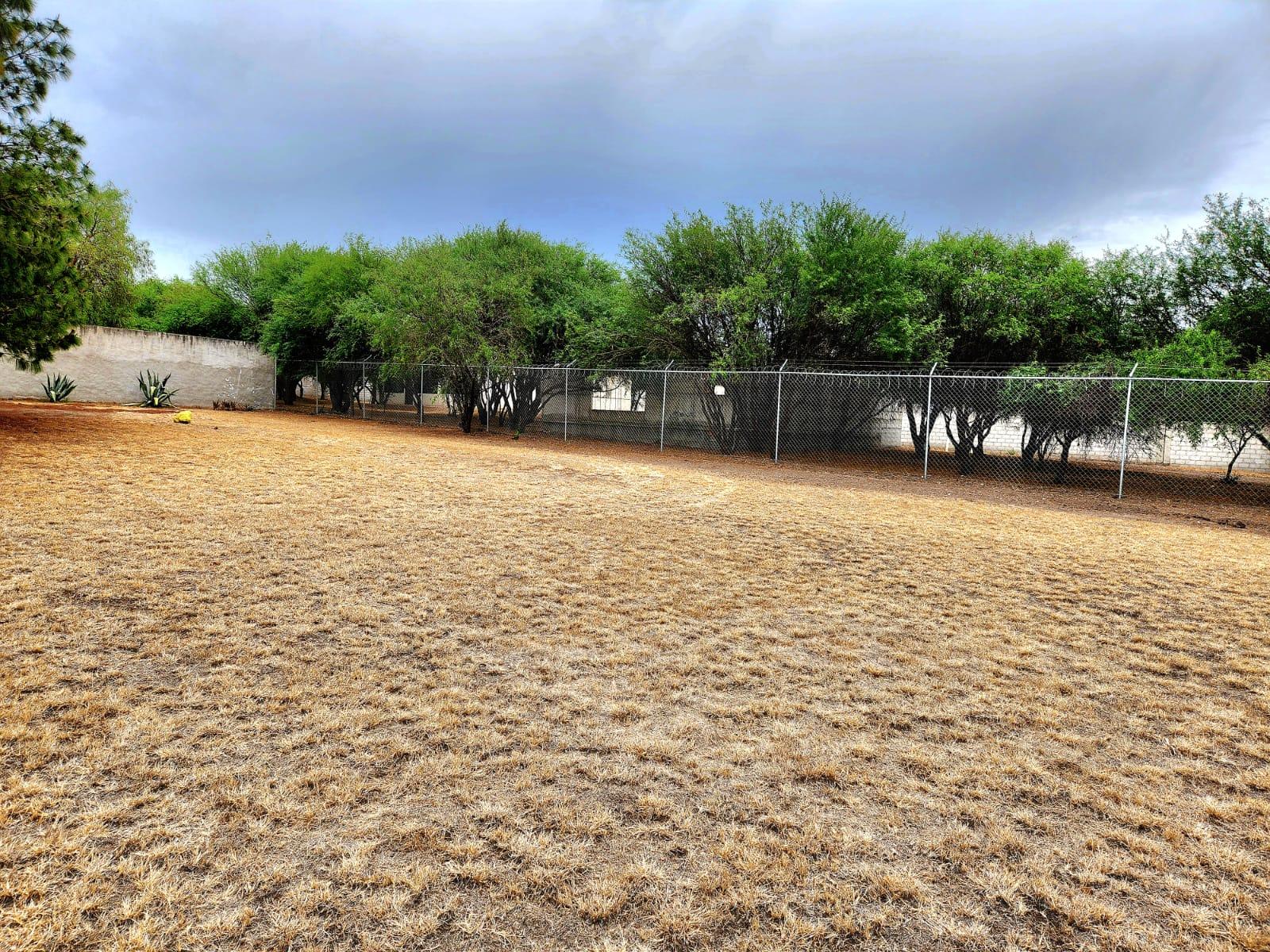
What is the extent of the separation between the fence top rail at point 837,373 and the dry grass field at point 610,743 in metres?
5.17

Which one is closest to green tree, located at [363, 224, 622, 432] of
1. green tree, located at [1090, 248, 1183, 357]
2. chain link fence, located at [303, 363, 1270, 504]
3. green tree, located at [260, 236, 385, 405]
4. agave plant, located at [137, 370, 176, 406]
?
chain link fence, located at [303, 363, 1270, 504]

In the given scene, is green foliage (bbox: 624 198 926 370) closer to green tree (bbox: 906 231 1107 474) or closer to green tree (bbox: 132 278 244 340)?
green tree (bbox: 906 231 1107 474)

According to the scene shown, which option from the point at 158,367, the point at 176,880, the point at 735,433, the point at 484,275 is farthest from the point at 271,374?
the point at 176,880

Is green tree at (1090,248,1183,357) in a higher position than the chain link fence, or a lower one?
higher

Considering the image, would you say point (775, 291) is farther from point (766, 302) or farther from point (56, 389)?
point (56, 389)

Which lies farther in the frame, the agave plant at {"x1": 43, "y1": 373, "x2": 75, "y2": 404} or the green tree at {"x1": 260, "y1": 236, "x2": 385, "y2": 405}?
Answer: the green tree at {"x1": 260, "y1": 236, "x2": 385, "y2": 405}

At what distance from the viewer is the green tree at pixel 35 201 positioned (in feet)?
28.6

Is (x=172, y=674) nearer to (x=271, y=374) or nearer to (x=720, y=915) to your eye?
(x=720, y=915)

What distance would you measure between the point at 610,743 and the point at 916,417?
15.2 meters

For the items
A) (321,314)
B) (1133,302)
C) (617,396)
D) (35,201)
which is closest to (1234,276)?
(1133,302)

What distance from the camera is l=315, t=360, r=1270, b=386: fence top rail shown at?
9.99m

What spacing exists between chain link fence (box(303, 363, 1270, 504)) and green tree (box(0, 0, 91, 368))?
8.92 m

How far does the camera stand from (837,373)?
12945mm

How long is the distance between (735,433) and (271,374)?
1967 cm
